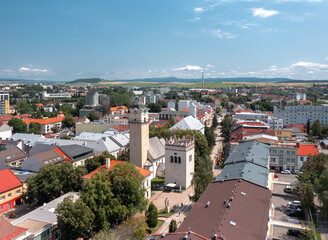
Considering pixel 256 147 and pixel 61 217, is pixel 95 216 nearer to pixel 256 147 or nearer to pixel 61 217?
pixel 61 217

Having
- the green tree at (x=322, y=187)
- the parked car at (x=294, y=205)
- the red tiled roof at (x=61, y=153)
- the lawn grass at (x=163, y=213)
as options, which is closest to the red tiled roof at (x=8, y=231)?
the lawn grass at (x=163, y=213)

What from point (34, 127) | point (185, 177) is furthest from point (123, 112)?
point (185, 177)

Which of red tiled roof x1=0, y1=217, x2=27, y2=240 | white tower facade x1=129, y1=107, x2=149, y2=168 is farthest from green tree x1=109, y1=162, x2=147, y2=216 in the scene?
white tower facade x1=129, y1=107, x2=149, y2=168

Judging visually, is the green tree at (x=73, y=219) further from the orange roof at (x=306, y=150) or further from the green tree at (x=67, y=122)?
the green tree at (x=67, y=122)

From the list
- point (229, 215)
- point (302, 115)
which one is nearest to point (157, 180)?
point (229, 215)

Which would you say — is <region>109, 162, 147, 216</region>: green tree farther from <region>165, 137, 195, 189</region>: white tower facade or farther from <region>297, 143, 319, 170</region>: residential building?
<region>297, 143, 319, 170</region>: residential building

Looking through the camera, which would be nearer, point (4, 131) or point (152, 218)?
point (152, 218)

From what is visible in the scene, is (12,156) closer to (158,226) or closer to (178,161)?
(178,161)
